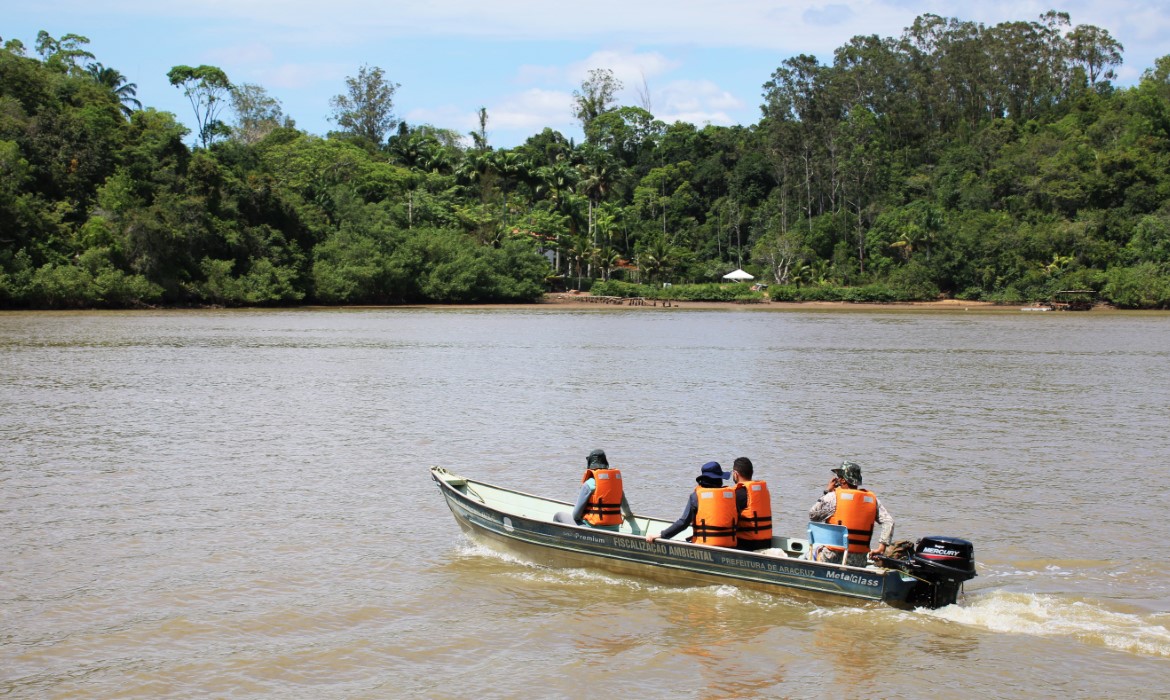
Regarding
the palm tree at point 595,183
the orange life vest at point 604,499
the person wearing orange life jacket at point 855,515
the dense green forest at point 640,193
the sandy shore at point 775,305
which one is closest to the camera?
the person wearing orange life jacket at point 855,515

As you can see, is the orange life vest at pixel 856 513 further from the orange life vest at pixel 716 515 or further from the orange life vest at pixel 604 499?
the orange life vest at pixel 604 499

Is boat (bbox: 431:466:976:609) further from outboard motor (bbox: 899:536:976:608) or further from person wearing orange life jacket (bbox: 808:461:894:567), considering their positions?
person wearing orange life jacket (bbox: 808:461:894:567)

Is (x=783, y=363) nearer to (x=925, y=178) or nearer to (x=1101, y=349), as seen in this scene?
(x=1101, y=349)

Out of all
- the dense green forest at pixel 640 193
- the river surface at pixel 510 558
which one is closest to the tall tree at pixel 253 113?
the dense green forest at pixel 640 193

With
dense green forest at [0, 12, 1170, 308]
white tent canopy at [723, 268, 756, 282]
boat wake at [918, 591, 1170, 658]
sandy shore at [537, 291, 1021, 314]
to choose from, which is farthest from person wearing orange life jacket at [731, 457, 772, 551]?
white tent canopy at [723, 268, 756, 282]

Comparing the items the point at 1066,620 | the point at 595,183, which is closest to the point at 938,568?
the point at 1066,620

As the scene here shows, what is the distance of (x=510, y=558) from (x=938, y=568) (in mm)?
5006

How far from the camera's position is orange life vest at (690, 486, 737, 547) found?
11031 mm

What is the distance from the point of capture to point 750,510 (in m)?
11.2

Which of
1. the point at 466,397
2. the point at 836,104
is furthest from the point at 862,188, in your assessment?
the point at 466,397

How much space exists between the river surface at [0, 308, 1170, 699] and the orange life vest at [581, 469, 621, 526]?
652 millimetres

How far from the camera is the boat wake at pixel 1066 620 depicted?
32.7 feet

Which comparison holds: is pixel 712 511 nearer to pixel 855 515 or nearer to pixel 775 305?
pixel 855 515

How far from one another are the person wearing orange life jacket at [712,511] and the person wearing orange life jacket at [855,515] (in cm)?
99
